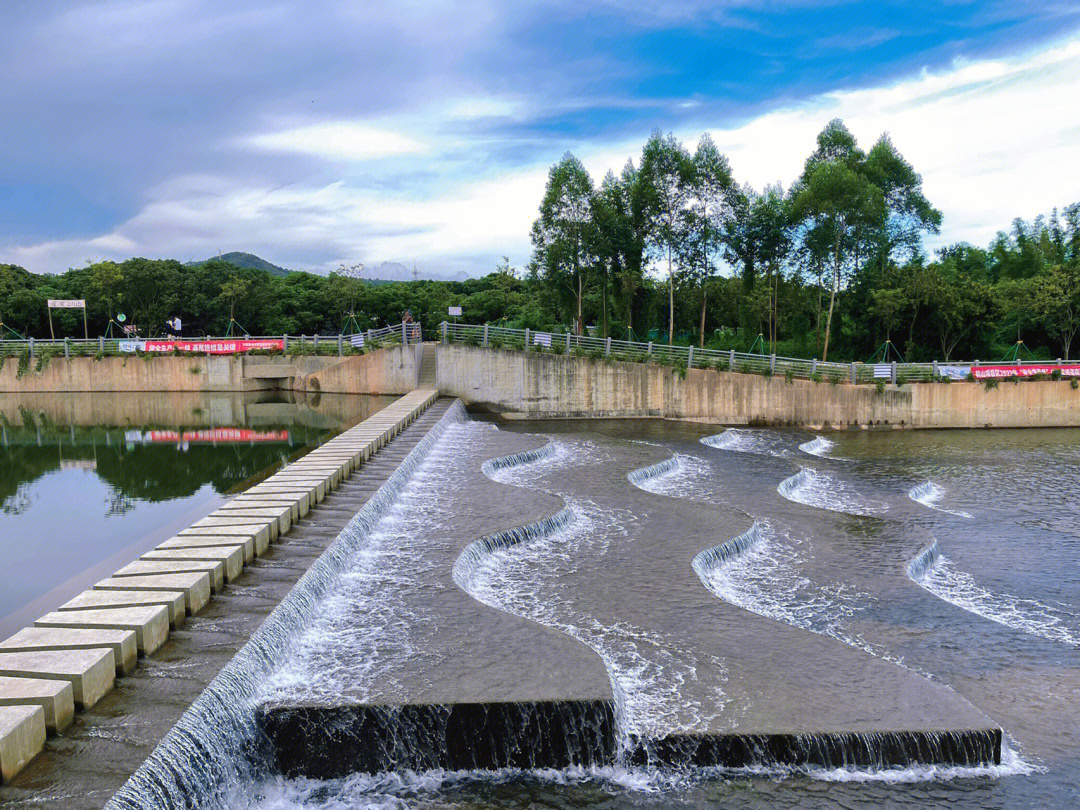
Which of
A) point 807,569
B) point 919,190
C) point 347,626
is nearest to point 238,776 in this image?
point 347,626

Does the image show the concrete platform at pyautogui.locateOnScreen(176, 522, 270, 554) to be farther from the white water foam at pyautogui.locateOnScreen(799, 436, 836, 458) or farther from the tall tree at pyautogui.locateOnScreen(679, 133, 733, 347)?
the tall tree at pyautogui.locateOnScreen(679, 133, 733, 347)

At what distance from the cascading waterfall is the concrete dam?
0.06ft

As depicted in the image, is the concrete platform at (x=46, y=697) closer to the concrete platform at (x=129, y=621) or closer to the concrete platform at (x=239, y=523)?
the concrete platform at (x=129, y=621)

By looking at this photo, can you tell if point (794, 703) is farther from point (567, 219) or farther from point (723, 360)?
point (567, 219)

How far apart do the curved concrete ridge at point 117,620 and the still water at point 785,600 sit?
45.3 inches

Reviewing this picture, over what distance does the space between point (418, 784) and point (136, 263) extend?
45326 millimetres

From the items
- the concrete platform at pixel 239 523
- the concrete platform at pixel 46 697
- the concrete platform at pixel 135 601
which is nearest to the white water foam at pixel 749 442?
the concrete platform at pixel 239 523

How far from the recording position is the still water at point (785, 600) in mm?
5184

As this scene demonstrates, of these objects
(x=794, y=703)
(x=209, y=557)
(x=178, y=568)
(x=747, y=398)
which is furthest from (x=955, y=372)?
(x=178, y=568)

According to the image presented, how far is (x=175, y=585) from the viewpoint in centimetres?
604

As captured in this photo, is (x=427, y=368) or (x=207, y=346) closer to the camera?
(x=427, y=368)

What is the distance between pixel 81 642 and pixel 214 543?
2256 millimetres

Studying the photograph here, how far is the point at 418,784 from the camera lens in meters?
5.19

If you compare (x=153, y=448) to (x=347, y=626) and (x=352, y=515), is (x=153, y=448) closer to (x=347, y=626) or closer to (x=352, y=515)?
(x=352, y=515)
